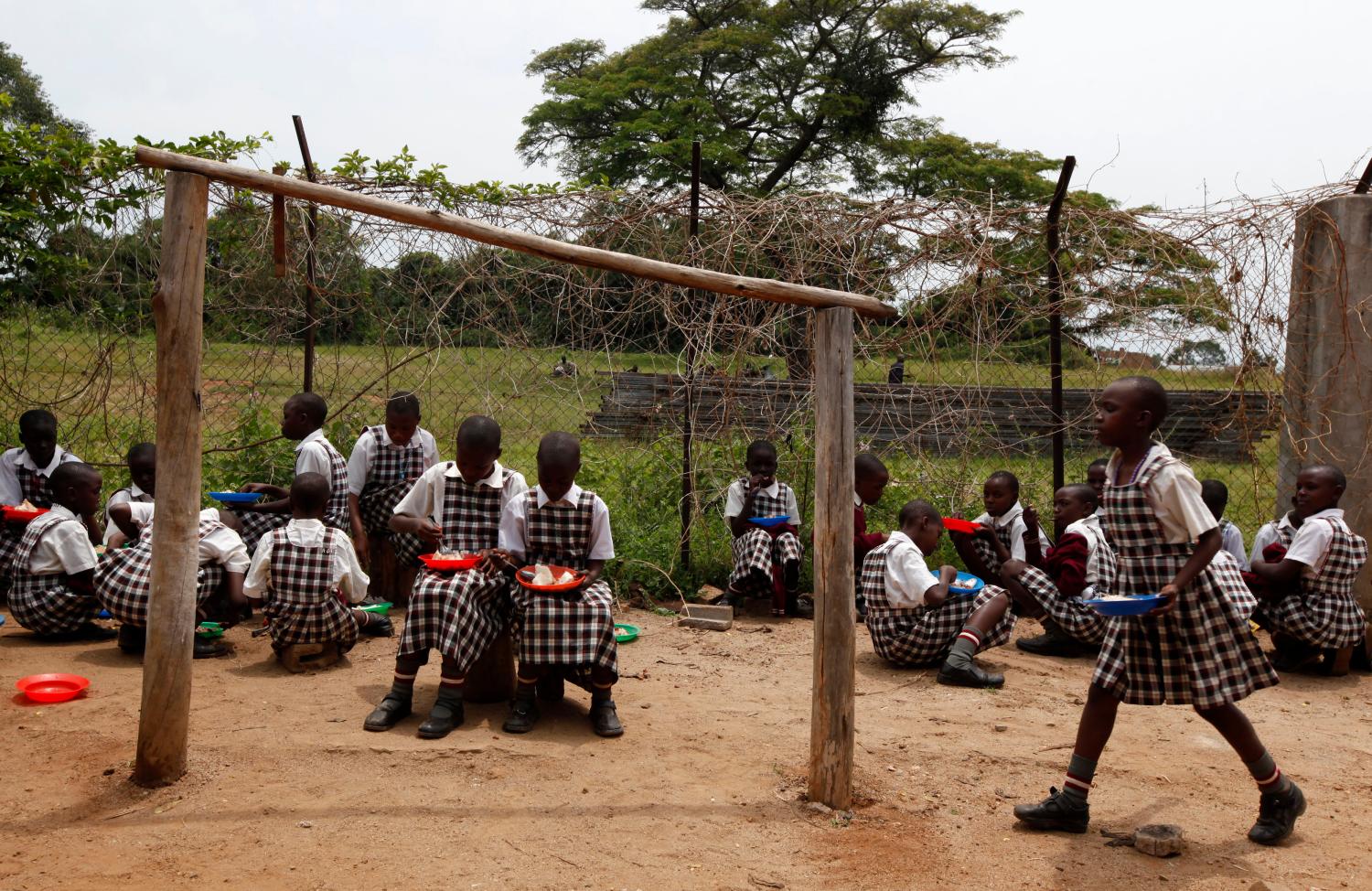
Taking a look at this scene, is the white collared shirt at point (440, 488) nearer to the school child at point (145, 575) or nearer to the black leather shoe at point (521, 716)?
the black leather shoe at point (521, 716)

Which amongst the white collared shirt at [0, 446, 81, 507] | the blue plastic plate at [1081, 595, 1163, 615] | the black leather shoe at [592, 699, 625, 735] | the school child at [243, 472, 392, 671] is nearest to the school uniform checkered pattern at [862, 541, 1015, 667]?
the black leather shoe at [592, 699, 625, 735]

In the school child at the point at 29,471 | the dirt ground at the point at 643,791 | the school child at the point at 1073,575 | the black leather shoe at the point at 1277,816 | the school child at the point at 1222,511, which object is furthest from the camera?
Result: the school child at the point at 29,471

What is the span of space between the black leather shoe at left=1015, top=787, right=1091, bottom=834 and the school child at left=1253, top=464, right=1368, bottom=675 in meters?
2.66

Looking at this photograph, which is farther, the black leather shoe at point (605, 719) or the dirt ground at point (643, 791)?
the black leather shoe at point (605, 719)

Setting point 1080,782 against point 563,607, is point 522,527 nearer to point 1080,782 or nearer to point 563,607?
point 563,607

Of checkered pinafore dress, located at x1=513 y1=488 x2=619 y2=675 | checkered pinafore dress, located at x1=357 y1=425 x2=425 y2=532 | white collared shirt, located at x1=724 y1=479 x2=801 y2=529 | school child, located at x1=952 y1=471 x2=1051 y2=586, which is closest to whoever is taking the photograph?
checkered pinafore dress, located at x1=513 y1=488 x2=619 y2=675

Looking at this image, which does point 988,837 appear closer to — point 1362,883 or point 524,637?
point 1362,883

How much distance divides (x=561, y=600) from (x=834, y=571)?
129 cm

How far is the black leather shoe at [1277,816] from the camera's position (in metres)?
3.54

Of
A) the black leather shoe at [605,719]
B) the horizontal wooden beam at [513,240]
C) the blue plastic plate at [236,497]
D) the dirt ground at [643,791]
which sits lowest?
the dirt ground at [643,791]

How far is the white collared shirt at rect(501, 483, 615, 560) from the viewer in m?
4.71

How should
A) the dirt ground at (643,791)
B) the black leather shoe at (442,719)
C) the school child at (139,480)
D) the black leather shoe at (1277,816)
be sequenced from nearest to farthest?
the dirt ground at (643,791) → the black leather shoe at (1277,816) → the black leather shoe at (442,719) → the school child at (139,480)

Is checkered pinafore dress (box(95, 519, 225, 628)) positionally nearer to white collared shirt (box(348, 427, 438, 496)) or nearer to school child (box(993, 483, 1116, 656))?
white collared shirt (box(348, 427, 438, 496))

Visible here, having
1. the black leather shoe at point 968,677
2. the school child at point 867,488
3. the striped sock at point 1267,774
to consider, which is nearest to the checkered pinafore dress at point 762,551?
the school child at point 867,488
